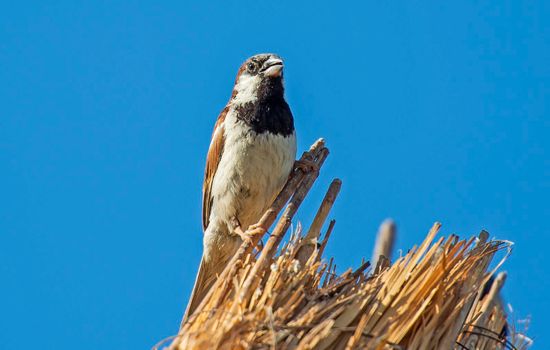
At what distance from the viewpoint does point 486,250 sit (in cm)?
476

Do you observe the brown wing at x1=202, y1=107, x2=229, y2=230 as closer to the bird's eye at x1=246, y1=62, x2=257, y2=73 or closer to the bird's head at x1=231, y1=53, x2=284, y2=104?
the bird's head at x1=231, y1=53, x2=284, y2=104

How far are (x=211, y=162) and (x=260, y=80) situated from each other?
2.35 feet

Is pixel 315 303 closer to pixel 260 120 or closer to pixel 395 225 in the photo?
pixel 260 120

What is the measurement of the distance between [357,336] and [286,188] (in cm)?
190

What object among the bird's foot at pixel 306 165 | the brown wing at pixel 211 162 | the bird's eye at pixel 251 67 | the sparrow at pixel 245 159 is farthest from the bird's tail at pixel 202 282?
the bird's eye at pixel 251 67

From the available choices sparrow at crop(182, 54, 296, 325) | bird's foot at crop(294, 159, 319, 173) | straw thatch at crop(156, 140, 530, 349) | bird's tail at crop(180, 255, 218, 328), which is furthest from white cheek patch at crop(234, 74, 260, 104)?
straw thatch at crop(156, 140, 530, 349)

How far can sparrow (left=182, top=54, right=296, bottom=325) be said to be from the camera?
6.75 metres

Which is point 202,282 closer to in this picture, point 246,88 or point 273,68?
point 246,88

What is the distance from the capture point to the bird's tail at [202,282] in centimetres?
636

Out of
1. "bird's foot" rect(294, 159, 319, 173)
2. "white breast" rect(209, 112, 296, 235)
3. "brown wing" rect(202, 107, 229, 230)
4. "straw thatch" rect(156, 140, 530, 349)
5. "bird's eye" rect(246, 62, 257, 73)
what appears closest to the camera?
"straw thatch" rect(156, 140, 530, 349)

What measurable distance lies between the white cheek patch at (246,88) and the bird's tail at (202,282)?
1276 millimetres

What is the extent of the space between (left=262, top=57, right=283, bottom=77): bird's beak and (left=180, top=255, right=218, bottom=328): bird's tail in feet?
4.95

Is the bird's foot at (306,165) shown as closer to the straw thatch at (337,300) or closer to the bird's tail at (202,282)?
the bird's tail at (202,282)

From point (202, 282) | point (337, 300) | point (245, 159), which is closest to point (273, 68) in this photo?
point (245, 159)
